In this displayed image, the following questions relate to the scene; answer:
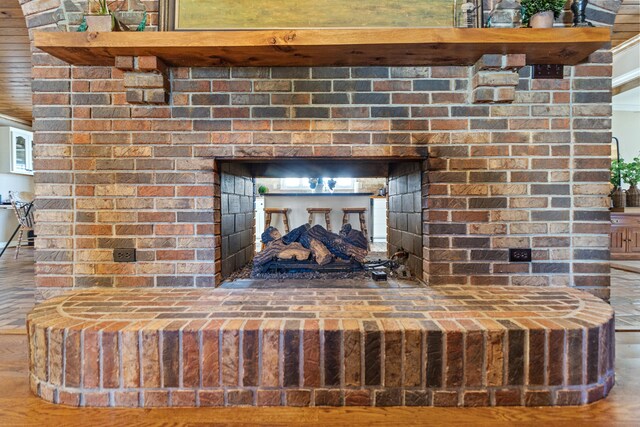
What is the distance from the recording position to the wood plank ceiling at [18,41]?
245 cm

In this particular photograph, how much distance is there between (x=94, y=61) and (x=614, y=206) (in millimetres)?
5771

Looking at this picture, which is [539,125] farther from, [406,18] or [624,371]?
[624,371]

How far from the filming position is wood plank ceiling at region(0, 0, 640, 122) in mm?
2446

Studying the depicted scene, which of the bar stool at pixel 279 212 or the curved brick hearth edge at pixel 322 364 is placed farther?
the bar stool at pixel 279 212

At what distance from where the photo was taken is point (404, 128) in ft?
5.44

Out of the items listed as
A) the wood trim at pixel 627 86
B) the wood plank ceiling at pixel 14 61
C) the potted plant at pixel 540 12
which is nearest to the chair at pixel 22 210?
the wood plank ceiling at pixel 14 61

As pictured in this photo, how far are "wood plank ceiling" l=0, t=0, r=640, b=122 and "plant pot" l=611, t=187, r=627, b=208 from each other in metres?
2.15

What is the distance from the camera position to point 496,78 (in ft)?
5.14

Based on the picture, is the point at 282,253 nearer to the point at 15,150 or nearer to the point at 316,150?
the point at 316,150

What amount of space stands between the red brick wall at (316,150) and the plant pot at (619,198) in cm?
378

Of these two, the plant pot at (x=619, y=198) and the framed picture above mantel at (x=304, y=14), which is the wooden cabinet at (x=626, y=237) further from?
the framed picture above mantel at (x=304, y=14)

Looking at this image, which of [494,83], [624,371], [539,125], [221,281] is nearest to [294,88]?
[494,83]

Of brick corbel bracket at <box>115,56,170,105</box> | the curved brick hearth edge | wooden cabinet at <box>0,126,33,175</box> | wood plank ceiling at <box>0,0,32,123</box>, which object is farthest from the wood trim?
wooden cabinet at <box>0,126,33,175</box>

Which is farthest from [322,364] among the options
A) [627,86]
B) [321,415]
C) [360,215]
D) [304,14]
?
[627,86]
